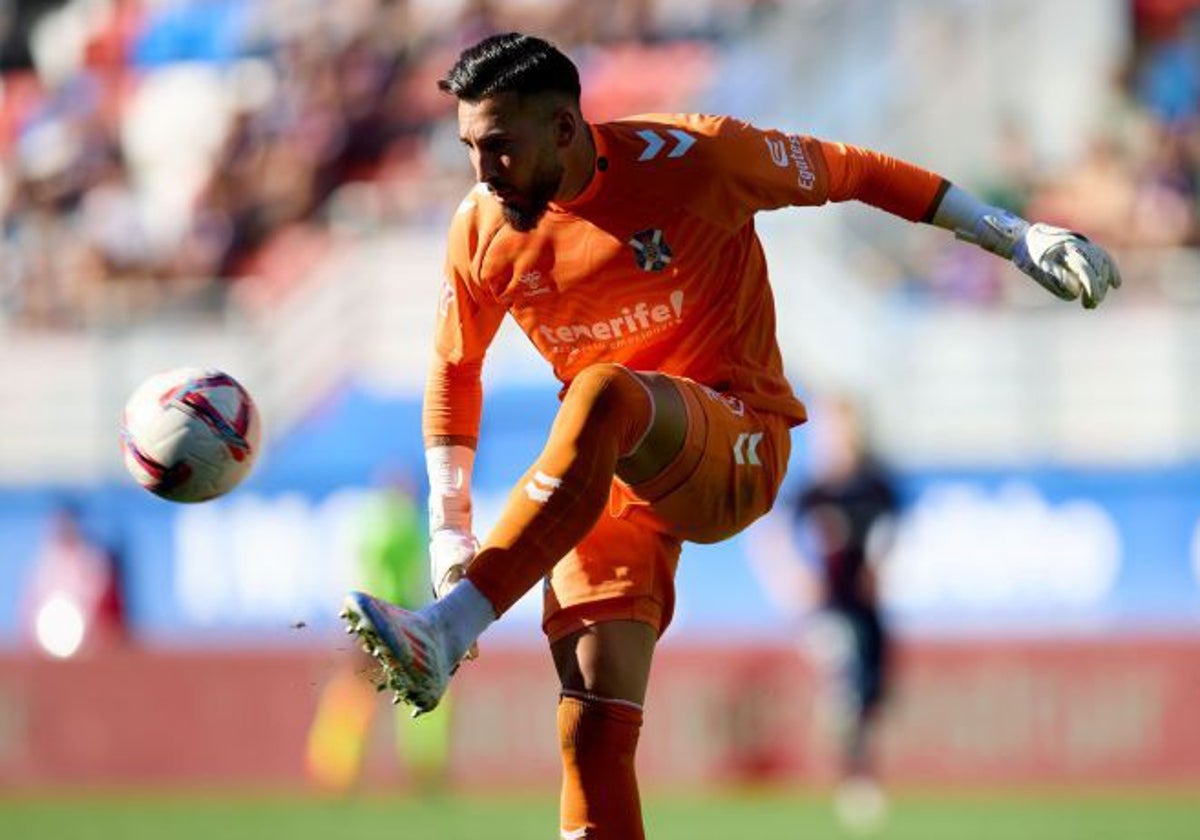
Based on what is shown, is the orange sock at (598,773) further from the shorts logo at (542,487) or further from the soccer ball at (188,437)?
the soccer ball at (188,437)

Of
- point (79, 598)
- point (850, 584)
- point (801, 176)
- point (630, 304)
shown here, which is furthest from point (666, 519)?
point (79, 598)

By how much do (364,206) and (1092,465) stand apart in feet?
20.6

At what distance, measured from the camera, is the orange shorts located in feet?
20.1

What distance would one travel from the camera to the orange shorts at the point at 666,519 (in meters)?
6.11

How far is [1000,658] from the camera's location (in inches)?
553

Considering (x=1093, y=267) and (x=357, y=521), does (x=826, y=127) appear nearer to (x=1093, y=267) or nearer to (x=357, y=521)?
(x=357, y=521)

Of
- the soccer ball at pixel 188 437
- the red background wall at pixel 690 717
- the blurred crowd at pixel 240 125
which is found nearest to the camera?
the soccer ball at pixel 188 437

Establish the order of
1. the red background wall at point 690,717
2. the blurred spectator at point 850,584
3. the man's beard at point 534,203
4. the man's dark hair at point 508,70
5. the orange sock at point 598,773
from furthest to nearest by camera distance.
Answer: the red background wall at point 690,717 < the blurred spectator at point 850,584 < the orange sock at point 598,773 < the man's beard at point 534,203 < the man's dark hair at point 508,70

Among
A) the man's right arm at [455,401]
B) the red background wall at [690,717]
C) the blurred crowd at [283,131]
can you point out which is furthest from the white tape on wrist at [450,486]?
the blurred crowd at [283,131]

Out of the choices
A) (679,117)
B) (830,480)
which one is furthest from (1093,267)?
(830,480)

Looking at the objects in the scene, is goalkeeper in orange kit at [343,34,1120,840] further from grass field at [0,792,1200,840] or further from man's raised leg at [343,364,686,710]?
grass field at [0,792,1200,840]

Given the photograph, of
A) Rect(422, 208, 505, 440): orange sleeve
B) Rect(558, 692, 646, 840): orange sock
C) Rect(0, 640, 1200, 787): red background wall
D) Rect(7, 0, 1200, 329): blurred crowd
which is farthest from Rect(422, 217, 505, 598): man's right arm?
Rect(7, 0, 1200, 329): blurred crowd

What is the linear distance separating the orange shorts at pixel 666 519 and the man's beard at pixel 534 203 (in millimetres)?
594

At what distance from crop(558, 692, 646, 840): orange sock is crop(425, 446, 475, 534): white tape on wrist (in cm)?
64
